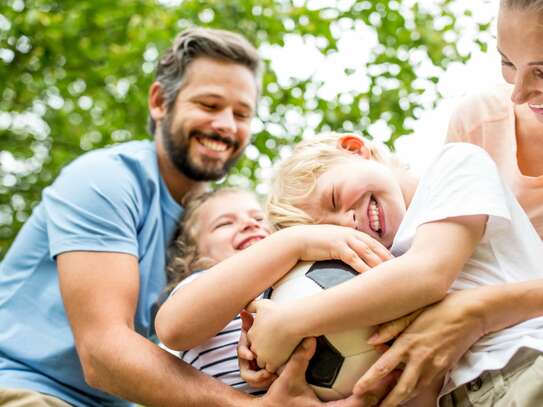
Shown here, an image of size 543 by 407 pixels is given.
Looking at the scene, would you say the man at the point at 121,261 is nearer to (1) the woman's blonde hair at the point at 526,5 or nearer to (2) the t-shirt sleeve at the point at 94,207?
(2) the t-shirt sleeve at the point at 94,207

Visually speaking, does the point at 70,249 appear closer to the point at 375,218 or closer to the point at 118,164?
the point at 118,164

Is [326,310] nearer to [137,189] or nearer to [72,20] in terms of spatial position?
[137,189]

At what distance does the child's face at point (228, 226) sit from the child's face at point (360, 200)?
866 millimetres

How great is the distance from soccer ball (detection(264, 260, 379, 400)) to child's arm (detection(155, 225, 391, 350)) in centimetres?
3

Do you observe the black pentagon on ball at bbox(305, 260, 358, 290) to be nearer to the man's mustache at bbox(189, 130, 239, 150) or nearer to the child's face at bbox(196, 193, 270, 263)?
the child's face at bbox(196, 193, 270, 263)

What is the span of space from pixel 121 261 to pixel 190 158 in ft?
3.14

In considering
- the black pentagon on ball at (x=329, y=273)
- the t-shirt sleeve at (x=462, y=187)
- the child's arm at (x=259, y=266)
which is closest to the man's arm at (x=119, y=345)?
the child's arm at (x=259, y=266)

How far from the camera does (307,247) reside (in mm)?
2273

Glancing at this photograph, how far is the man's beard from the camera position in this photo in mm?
3977

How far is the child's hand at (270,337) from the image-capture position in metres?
2.15

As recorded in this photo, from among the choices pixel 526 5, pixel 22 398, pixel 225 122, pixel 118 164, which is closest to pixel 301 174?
pixel 526 5

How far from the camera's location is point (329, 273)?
2.23 m

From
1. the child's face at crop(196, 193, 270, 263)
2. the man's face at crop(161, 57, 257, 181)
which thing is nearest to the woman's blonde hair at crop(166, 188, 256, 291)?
the child's face at crop(196, 193, 270, 263)

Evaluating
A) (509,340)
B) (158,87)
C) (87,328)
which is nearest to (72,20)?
(158,87)
